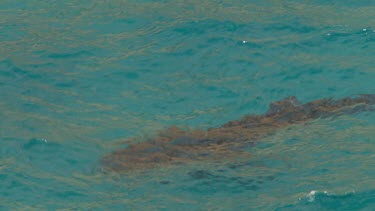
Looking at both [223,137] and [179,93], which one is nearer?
[223,137]

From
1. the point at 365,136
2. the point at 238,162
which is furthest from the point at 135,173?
the point at 365,136

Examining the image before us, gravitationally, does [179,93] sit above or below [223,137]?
above

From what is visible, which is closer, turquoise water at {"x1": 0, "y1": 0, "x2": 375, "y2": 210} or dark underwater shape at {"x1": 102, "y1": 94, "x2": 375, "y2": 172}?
turquoise water at {"x1": 0, "y1": 0, "x2": 375, "y2": 210}

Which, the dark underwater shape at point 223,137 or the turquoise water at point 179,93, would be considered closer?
the turquoise water at point 179,93

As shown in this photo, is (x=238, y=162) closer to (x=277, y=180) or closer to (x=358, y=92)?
(x=277, y=180)
